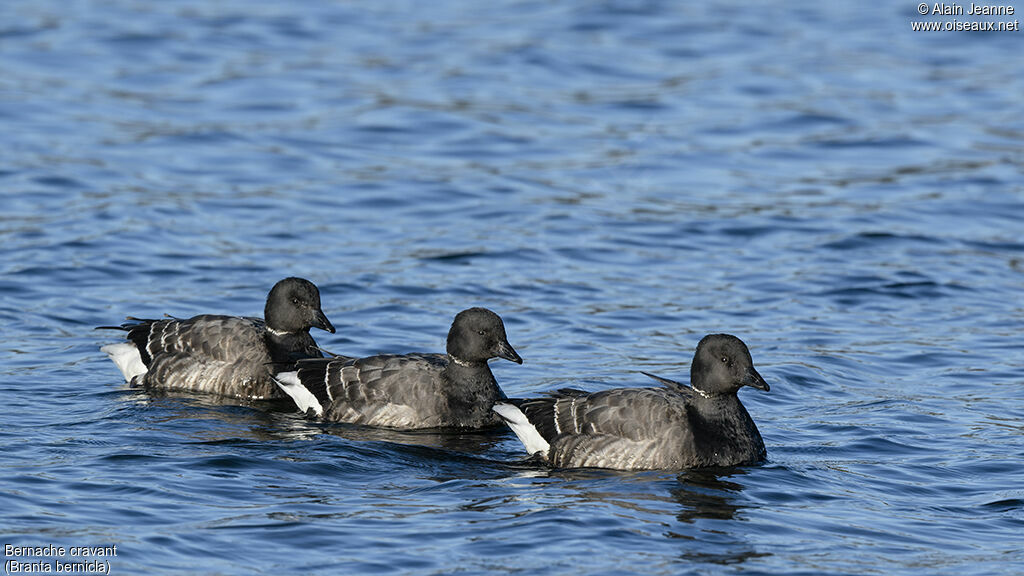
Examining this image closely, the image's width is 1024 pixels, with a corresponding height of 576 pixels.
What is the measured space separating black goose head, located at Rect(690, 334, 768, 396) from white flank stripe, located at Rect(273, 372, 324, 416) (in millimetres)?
4310

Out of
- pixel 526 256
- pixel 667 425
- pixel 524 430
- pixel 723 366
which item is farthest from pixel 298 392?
pixel 526 256

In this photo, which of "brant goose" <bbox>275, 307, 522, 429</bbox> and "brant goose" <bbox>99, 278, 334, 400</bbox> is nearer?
"brant goose" <bbox>275, 307, 522, 429</bbox>

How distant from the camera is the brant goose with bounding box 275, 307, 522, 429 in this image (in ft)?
52.2

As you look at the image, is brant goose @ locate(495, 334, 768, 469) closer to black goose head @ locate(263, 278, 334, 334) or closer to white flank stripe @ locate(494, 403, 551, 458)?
white flank stripe @ locate(494, 403, 551, 458)

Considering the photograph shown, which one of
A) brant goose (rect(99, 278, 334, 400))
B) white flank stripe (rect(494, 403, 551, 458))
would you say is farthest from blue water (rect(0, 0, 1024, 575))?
brant goose (rect(99, 278, 334, 400))

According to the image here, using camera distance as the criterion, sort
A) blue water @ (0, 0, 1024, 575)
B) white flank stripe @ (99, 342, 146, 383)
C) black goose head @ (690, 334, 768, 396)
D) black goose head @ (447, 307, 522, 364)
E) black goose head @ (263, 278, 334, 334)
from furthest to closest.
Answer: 1. white flank stripe @ (99, 342, 146, 383)
2. black goose head @ (263, 278, 334, 334)
3. black goose head @ (447, 307, 522, 364)
4. black goose head @ (690, 334, 768, 396)
5. blue water @ (0, 0, 1024, 575)

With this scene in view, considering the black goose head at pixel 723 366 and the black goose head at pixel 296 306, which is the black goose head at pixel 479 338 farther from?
the black goose head at pixel 723 366

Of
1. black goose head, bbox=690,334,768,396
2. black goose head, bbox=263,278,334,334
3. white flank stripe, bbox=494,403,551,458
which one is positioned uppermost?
black goose head, bbox=263,278,334,334

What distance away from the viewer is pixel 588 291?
21797 millimetres

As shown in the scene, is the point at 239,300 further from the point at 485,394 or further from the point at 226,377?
the point at 485,394

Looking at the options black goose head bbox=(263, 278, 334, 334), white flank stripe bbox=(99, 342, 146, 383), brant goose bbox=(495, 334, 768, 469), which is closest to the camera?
brant goose bbox=(495, 334, 768, 469)

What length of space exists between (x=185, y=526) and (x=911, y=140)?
21.3 metres

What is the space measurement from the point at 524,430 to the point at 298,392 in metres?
2.97

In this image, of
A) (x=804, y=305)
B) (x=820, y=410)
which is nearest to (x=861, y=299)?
(x=804, y=305)
